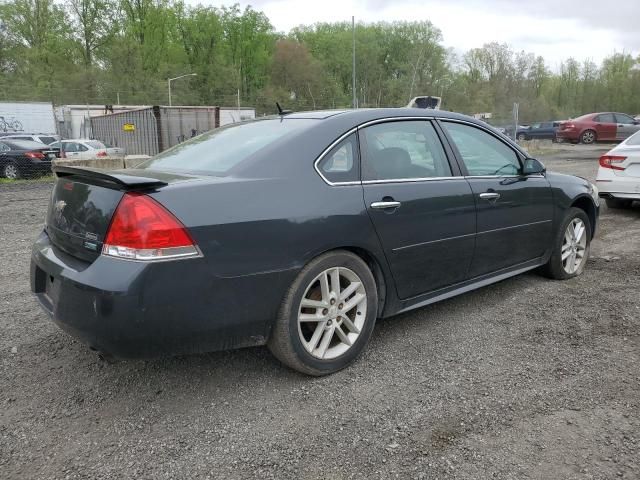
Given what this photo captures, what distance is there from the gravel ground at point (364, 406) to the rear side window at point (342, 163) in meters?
1.11

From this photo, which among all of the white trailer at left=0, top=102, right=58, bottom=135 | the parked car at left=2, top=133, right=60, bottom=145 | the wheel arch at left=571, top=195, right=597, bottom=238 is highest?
the white trailer at left=0, top=102, right=58, bottom=135

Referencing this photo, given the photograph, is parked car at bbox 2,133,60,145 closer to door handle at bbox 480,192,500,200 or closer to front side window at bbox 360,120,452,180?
front side window at bbox 360,120,452,180

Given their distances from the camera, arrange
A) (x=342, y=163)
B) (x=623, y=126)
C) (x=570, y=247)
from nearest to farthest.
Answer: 1. (x=342, y=163)
2. (x=570, y=247)
3. (x=623, y=126)

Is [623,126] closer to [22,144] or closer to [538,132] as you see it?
[538,132]

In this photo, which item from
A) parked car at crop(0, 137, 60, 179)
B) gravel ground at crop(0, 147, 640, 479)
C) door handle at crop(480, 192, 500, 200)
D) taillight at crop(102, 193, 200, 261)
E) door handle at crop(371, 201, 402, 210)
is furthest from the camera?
parked car at crop(0, 137, 60, 179)

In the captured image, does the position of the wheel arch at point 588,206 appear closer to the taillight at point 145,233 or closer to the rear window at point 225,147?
the rear window at point 225,147

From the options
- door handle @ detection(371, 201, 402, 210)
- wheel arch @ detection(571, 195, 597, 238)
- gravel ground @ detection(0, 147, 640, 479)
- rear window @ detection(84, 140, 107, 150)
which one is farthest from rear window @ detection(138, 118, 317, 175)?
rear window @ detection(84, 140, 107, 150)

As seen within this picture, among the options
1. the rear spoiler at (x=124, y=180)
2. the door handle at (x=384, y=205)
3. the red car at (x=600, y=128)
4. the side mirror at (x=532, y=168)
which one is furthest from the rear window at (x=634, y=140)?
the red car at (x=600, y=128)

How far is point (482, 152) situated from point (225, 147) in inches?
76.2

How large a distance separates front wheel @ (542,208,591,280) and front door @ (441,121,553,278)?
188 millimetres

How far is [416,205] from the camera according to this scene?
325 centimetres

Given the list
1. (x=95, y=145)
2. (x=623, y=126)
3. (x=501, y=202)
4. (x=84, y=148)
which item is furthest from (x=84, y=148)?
(x=623, y=126)

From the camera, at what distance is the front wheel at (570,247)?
4.51 metres

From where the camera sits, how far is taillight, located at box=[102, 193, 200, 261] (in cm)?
235
